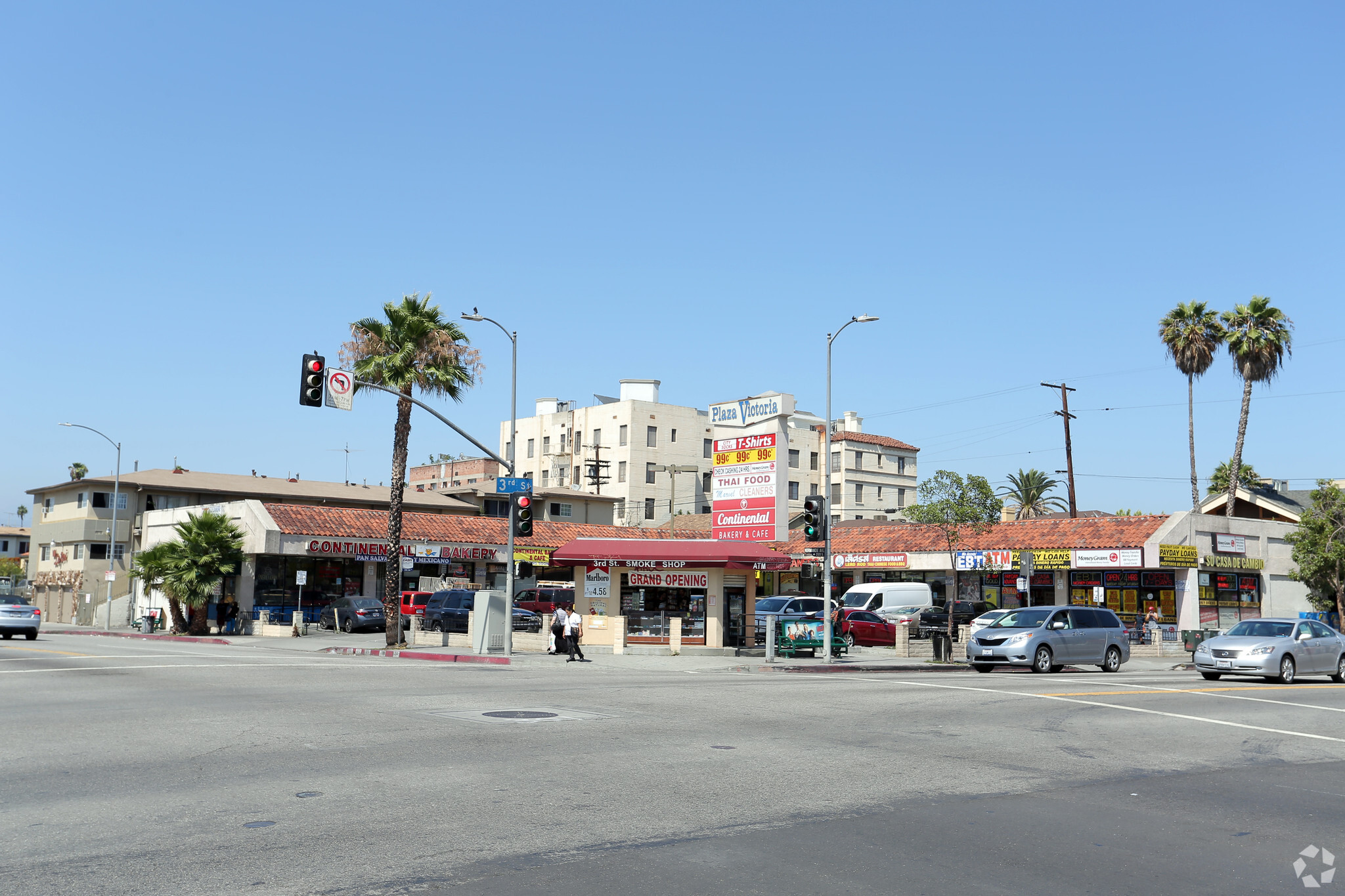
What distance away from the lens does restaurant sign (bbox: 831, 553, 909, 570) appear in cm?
5481

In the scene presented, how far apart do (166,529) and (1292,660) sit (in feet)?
156

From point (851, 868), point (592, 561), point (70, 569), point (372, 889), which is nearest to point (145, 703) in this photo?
point (372, 889)

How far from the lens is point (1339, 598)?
45.4 m

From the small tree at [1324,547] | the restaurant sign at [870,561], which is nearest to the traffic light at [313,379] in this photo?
the restaurant sign at [870,561]

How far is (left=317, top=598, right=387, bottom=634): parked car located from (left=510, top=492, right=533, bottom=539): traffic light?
14.6 metres

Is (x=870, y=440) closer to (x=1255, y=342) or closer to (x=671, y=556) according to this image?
(x=1255, y=342)

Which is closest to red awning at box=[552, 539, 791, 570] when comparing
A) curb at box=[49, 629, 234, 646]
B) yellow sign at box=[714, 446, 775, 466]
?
yellow sign at box=[714, 446, 775, 466]

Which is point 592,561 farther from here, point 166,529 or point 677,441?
point 677,441

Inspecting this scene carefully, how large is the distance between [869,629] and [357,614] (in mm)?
19476

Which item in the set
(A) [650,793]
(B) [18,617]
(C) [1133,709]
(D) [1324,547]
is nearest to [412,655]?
(B) [18,617]

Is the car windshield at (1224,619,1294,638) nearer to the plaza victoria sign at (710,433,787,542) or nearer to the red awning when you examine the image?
the red awning

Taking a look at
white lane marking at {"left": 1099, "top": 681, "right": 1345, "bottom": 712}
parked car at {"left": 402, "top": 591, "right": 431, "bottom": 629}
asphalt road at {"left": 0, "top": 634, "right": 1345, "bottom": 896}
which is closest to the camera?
asphalt road at {"left": 0, "top": 634, "right": 1345, "bottom": 896}

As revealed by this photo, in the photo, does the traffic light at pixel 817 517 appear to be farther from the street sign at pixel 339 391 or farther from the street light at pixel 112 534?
the street light at pixel 112 534

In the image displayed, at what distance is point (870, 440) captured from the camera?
309 ft
